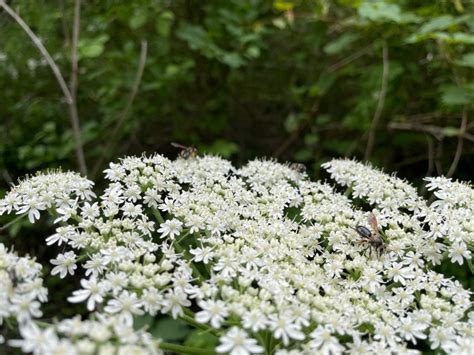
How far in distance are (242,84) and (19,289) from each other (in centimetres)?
417

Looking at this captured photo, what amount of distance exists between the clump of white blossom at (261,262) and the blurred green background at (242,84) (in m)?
1.68

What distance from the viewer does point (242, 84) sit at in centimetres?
587

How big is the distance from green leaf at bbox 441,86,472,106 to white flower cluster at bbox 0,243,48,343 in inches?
135

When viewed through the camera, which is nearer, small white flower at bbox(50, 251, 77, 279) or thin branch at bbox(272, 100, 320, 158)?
small white flower at bbox(50, 251, 77, 279)

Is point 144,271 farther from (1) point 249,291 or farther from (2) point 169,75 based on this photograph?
(2) point 169,75

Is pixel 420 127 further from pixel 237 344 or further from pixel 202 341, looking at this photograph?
pixel 237 344

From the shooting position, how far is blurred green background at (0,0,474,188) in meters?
4.79

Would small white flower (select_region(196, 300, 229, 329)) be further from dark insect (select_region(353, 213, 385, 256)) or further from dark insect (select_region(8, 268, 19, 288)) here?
dark insect (select_region(353, 213, 385, 256))

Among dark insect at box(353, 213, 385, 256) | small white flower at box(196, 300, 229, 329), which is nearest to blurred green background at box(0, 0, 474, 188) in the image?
dark insect at box(353, 213, 385, 256)

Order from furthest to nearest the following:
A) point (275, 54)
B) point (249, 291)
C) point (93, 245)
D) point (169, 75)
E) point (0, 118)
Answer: point (275, 54), point (0, 118), point (169, 75), point (93, 245), point (249, 291)

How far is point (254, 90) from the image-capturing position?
596 centimetres

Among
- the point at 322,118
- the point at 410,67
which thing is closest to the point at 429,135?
the point at 410,67

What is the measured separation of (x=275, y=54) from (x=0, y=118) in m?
2.91

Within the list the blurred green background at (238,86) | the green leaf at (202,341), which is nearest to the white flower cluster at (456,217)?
the blurred green background at (238,86)
